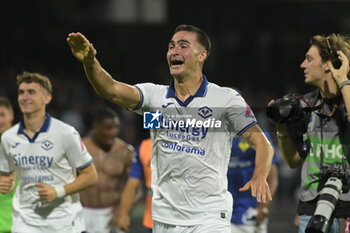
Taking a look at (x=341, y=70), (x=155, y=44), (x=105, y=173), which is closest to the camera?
(x=341, y=70)

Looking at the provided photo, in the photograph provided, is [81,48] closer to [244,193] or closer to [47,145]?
[47,145]

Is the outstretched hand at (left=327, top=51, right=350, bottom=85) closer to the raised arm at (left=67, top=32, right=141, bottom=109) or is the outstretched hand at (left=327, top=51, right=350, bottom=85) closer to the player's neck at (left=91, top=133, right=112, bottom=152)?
the raised arm at (left=67, top=32, right=141, bottom=109)

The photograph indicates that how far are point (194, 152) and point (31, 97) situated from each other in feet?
6.24

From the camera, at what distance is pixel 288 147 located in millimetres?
4516

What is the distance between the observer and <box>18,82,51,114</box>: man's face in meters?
5.66

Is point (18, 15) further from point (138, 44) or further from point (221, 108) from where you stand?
point (221, 108)

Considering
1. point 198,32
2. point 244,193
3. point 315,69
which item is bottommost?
point 244,193

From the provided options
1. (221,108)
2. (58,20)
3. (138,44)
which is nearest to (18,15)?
(58,20)

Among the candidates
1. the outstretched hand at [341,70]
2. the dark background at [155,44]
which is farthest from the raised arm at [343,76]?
the dark background at [155,44]

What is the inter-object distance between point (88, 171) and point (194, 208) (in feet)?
5.03

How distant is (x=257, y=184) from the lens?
405 centimetres

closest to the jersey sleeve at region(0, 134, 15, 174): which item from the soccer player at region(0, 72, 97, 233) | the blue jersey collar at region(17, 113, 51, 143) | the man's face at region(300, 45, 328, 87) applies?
the soccer player at region(0, 72, 97, 233)

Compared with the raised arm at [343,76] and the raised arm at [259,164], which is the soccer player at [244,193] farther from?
the raised arm at [343,76]

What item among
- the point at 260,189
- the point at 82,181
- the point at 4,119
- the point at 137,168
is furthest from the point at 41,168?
the point at 260,189
